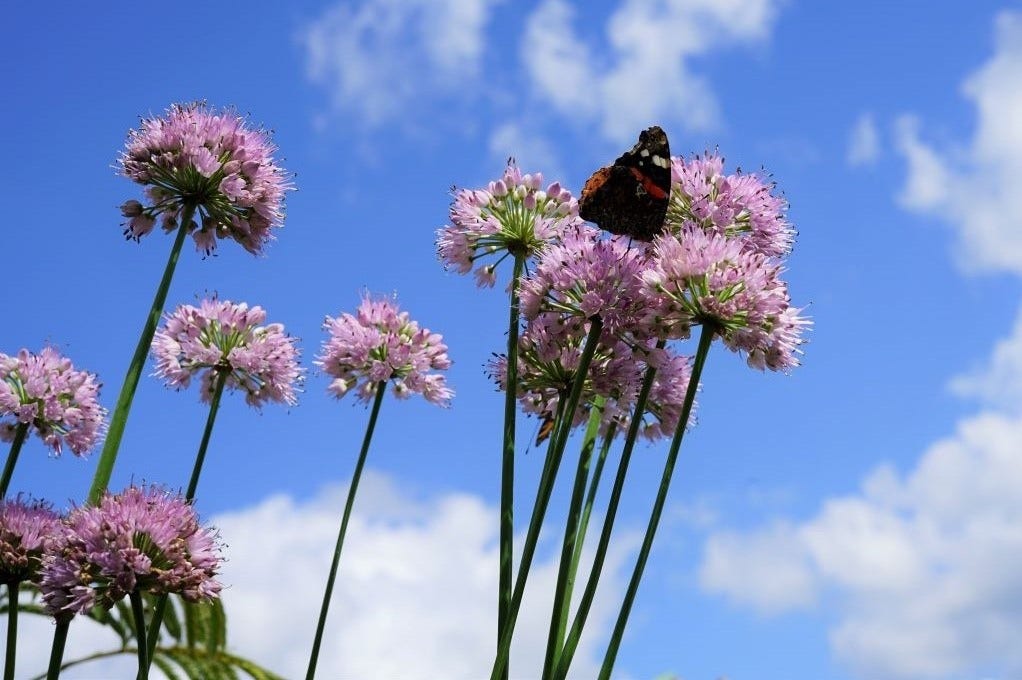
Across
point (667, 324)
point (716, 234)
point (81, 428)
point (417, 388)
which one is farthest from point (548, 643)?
point (81, 428)

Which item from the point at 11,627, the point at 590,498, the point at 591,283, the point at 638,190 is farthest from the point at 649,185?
the point at 11,627

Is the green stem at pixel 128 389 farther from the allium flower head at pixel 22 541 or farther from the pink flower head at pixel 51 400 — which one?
the pink flower head at pixel 51 400

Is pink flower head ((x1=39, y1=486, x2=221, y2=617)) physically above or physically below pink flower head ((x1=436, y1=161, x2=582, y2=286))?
below

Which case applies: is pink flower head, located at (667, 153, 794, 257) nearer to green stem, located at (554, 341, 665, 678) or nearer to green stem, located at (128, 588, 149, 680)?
green stem, located at (554, 341, 665, 678)

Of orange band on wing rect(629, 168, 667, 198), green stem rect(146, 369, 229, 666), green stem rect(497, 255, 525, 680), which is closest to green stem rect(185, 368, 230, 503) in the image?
green stem rect(146, 369, 229, 666)

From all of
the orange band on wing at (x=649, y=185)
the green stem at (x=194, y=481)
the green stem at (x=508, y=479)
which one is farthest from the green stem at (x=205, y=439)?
the orange band on wing at (x=649, y=185)

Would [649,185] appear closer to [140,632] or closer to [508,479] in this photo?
[508,479]
